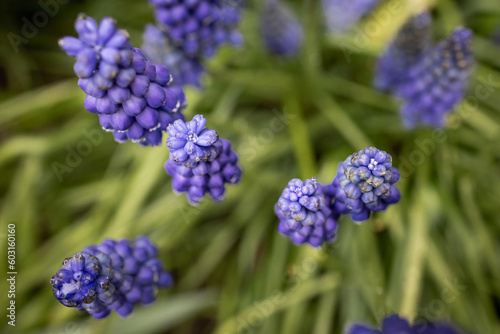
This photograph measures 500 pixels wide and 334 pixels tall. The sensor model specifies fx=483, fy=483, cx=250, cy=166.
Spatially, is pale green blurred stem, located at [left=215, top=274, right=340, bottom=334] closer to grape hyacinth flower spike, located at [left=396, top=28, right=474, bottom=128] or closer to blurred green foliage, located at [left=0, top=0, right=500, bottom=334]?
blurred green foliage, located at [left=0, top=0, right=500, bottom=334]

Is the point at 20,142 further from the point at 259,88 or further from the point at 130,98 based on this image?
the point at 130,98

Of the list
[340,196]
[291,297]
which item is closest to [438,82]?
[340,196]

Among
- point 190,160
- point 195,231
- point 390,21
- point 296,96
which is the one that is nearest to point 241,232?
point 195,231

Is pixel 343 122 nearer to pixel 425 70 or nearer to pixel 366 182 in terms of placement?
pixel 425 70

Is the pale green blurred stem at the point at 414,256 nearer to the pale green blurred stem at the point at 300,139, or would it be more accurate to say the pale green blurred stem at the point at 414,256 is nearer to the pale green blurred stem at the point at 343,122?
the pale green blurred stem at the point at 343,122

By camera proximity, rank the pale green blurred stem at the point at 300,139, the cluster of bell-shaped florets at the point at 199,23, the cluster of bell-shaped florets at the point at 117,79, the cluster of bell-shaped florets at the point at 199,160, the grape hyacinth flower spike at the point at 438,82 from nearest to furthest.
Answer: the cluster of bell-shaped florets at the point at 117,79 → the cluster of bell-shaped florets at the point at 199,160 → the cluster of bell-shaped florets at the point at 199,23 → the grape hyacinth flower spike at the point at 438,82 → the pale green blurred stem at the point at 300,139

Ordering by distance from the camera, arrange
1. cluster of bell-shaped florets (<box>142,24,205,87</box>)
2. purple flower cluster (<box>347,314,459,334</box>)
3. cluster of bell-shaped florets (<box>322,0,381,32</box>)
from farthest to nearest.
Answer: cluster of bell-shaped florets (<box>322,0,381,32</box>) → cluster of bell-shaped florets (<box>142,24,205,87</box>) → purple flower cluster (<box>347,314,459,334</box>)

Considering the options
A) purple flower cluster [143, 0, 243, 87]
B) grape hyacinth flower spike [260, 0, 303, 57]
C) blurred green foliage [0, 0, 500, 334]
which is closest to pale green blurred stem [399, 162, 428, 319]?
blurred green foliage [0, 0, 500, 334]

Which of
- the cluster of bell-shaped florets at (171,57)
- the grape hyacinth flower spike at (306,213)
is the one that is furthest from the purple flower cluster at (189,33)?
the grape hyacinth flower spike at (306,213)
